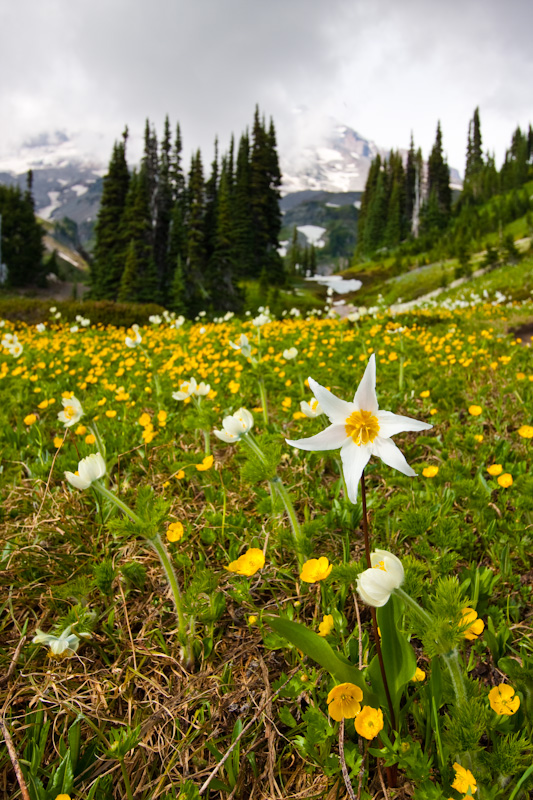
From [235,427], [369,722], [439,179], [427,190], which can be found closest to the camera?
[369,722]

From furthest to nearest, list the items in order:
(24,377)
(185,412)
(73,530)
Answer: (24,377)
(185,412)
(73,530)

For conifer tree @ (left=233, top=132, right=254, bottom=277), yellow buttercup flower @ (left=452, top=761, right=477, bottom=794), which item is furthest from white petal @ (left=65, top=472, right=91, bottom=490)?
conifer tree @ (left=233, top=132, right=254, bottom=277)

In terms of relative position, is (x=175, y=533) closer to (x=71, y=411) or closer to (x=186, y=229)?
(x=71, y=411)

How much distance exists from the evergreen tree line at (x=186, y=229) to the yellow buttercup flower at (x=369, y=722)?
77.9ft

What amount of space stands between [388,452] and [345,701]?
2.14 ft

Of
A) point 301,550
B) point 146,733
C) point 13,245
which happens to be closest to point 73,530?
point 146,733

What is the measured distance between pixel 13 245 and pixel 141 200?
74.0ft

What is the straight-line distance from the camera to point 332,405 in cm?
106

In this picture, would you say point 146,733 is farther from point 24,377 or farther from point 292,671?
point 24,377

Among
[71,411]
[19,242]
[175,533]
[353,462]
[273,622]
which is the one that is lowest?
[175,533]

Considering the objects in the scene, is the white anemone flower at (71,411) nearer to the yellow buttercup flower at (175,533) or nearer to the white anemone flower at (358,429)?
the yellow buttercup flower at (175,533)

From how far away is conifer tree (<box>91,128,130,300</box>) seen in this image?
99.3 feet

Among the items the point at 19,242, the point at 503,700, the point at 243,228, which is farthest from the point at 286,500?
the point at 19,242

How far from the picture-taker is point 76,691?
1365 mm
